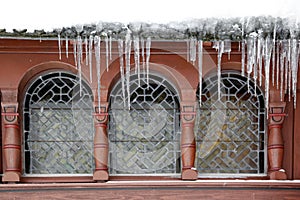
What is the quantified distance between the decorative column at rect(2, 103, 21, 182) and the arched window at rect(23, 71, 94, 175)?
19 centimetres

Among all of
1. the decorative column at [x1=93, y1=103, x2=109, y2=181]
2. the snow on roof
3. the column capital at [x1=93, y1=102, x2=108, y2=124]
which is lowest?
the decorative column at [x1=93, y1=103, x2=109, y2=181]

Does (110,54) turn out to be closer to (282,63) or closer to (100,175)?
(100,175)

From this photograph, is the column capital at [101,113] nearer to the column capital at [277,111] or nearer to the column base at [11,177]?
the column base at [11,177]

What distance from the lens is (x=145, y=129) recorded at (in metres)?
3.91

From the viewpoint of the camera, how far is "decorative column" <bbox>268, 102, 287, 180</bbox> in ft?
12.1

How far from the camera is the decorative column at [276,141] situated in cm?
368

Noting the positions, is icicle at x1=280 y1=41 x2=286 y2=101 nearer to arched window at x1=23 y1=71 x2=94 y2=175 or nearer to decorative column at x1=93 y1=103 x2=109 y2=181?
decorative column at x1=93 y1=103 x2=109 y2=181

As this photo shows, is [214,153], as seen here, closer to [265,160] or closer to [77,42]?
[265,160]

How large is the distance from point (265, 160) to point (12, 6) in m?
2.63

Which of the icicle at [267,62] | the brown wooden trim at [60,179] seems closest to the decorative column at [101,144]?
the brown wooden trim at [60,179]

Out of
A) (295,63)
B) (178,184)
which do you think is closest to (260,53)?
(295,63)

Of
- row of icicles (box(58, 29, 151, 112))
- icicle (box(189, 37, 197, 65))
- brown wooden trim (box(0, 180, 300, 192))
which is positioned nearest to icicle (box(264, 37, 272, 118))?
icicle (box(189, 37, 197, 65))

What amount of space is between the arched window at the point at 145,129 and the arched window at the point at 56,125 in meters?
0.24

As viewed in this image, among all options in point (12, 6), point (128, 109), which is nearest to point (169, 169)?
point (128, 109)
